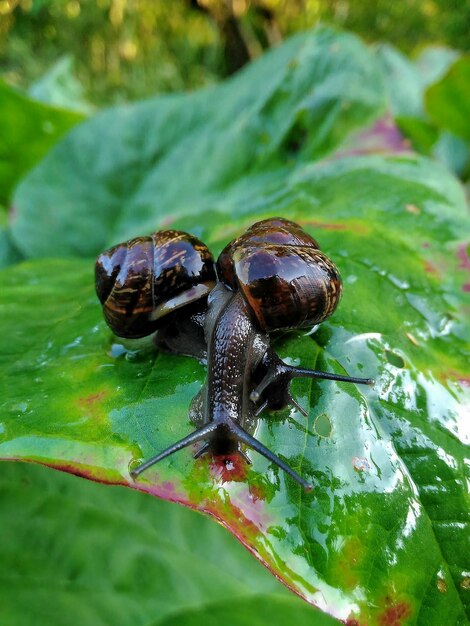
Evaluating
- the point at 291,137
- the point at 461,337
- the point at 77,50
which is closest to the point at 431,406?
the point at 461,337

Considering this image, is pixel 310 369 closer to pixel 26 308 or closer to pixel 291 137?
pixel 26 308

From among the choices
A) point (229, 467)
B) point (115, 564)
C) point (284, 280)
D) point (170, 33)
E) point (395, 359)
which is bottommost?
point (115, 564)

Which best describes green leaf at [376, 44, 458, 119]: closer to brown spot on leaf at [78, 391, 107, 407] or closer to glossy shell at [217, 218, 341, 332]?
glossy shell at [217, 218, 341, 332]

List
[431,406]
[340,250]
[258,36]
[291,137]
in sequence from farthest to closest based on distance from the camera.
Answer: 1. [258,36]
2. [291,137]
3. [340,250]
4. [431,406]

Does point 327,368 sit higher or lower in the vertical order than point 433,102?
lower

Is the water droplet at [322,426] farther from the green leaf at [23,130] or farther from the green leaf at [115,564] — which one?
the green leaf at [23,130]

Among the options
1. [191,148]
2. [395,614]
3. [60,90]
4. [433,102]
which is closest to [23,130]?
[191,148]

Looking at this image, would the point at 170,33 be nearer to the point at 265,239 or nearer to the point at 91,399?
the point at 265,239
